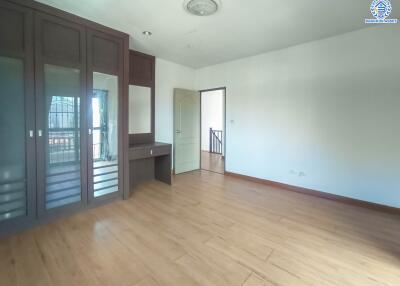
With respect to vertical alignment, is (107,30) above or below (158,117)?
above

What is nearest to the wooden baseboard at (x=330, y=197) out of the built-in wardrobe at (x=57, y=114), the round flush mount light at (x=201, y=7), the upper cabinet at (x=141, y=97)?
the upper cabinet at (x=141, y=97)

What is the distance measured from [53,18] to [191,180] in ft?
11.4

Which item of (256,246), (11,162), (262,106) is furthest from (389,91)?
(11,162)

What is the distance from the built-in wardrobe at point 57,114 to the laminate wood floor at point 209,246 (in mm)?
350

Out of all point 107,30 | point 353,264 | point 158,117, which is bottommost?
point 353,264

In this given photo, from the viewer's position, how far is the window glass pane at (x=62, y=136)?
2490 mm

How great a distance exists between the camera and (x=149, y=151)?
145 inches

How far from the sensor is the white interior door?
483 centimetres

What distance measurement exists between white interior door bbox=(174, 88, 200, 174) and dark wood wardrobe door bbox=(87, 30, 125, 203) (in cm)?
182

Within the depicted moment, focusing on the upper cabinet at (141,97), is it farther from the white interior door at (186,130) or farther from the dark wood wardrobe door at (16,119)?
the dark wood wardrobe door at (16,119)

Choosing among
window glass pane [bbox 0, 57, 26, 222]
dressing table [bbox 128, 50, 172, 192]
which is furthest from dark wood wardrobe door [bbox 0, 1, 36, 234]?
dressing table [bbox 128, 50, 172, 192]

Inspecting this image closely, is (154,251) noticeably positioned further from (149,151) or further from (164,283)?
(149,151)

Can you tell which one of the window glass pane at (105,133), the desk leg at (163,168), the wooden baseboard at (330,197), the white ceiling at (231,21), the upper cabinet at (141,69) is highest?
the white ceiling at (231,21)

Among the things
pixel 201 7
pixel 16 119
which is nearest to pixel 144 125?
pixel 16 119
